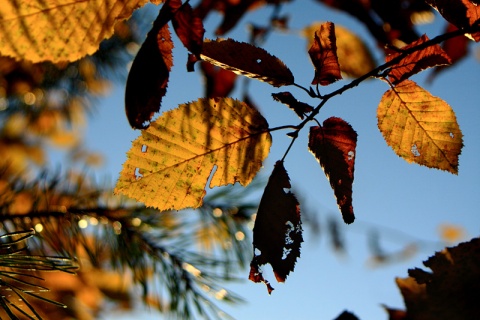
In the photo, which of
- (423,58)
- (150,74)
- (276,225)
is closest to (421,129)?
(423,58)

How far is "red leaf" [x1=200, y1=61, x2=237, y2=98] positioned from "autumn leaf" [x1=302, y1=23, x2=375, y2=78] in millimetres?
214

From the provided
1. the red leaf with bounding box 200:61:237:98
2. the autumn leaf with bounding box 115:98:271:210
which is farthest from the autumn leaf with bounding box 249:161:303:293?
the red leaf with bounding box 200:61:237:98

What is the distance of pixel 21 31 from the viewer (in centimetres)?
38

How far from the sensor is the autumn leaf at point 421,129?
1.74ft

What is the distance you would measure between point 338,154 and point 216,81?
0.60 m

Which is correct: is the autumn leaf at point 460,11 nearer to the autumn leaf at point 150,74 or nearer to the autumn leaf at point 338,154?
the autumn leaf at point 338,154

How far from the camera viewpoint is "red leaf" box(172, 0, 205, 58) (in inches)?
14.9

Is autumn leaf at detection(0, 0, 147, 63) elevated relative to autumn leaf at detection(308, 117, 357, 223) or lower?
elevated

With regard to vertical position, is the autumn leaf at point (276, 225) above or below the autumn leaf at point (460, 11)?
below

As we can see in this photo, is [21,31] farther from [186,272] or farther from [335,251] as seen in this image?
[335,251]

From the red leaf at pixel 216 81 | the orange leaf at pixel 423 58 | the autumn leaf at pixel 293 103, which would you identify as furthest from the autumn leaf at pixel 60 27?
the red leaf at pixel 216 81

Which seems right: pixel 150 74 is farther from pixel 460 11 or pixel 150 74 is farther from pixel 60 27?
pixel 460 11

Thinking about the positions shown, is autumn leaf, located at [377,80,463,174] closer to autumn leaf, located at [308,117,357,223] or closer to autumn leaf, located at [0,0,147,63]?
autumn leaf, located at [308,117,357,223]

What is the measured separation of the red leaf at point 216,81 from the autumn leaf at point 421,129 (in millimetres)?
520
